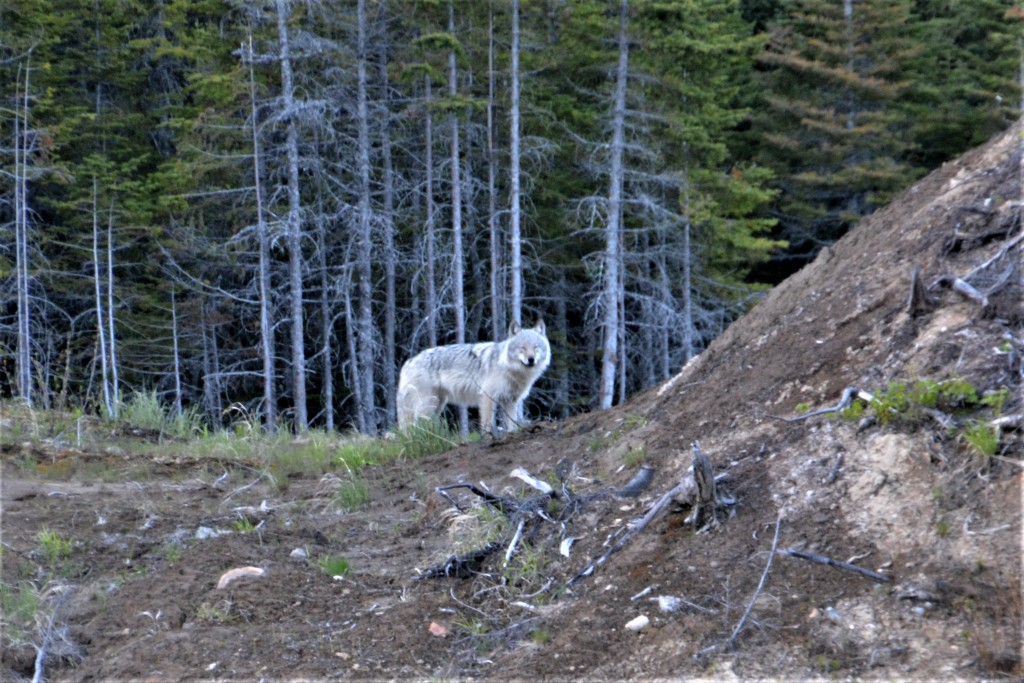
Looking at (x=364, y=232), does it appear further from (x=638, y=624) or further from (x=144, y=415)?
(x=638, y=624)

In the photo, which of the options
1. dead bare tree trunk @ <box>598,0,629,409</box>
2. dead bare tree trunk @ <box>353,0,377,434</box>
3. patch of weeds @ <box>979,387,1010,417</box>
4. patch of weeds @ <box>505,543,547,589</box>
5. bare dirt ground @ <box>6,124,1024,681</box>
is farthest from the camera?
dead bare tree trunk @ <box>353,0,377,434</box>

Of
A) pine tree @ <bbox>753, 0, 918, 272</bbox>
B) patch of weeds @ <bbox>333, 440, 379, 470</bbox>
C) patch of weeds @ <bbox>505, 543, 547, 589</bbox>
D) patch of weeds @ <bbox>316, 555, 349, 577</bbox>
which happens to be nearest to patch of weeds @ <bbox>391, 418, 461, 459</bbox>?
patch of weeds @ <bbox>333, 440, 379, 470</bbox>

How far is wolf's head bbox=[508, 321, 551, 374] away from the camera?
39.6ft

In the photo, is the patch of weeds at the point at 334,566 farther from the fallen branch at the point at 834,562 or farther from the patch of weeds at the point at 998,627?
the patch of weeds at the point at 998,627

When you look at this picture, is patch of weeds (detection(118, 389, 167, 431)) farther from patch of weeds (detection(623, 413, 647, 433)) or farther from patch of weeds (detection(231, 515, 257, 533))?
patch of weeds (detection(623, 413, 647, 433))

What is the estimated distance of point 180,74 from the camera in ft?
105

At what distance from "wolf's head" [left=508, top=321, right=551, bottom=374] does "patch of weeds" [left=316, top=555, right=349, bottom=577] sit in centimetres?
672

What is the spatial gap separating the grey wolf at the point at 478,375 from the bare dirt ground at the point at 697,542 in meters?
5.13

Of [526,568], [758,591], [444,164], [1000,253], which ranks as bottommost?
[526,568]

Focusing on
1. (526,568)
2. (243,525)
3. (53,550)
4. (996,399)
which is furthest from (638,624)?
(53,550)

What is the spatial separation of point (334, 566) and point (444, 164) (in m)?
22.4

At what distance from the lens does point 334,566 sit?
17.6 ft

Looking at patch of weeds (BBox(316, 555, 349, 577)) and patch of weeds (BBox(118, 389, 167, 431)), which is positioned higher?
patch of weeds (BBox(316, 555, 349, 577))

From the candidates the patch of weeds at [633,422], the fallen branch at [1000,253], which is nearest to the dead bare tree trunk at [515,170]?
the patch of weeds at [633,422]
